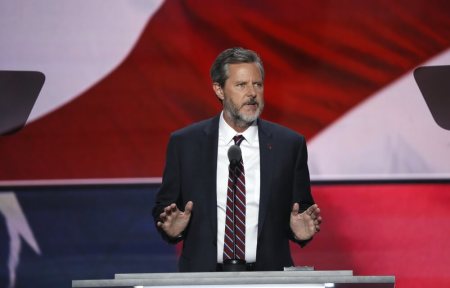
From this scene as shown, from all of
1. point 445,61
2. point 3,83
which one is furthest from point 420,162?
point 3,83

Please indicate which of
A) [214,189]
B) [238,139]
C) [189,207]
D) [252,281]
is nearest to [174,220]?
[189,207]

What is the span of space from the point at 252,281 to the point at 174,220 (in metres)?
0.68

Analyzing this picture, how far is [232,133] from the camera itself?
3.36 metres

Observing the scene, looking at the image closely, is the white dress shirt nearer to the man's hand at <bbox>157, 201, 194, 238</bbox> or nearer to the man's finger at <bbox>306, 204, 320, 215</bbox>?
the man's hand at <bbox>157, 201, 194, 238</bbox>

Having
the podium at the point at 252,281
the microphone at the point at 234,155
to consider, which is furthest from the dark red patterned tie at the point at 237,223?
the podium at the point at 252,281

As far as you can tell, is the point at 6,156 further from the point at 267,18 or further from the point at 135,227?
the point at 267,18

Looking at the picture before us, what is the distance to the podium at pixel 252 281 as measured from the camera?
7.93 ft

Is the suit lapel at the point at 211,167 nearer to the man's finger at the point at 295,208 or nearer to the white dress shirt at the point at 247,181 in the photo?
the white dress shirt at the point at 247,181

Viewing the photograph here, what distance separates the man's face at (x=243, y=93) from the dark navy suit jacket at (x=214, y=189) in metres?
0.11

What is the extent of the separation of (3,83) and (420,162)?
2.26m

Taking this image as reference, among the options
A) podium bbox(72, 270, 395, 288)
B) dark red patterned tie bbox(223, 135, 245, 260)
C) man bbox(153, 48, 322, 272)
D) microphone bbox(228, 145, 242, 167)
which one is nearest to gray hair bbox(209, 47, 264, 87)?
man bbox(153, 48, 322, 272)

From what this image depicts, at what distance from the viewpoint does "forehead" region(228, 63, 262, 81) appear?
129 inches

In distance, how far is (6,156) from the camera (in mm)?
4621

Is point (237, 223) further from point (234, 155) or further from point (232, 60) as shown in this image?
point (232, 60)
